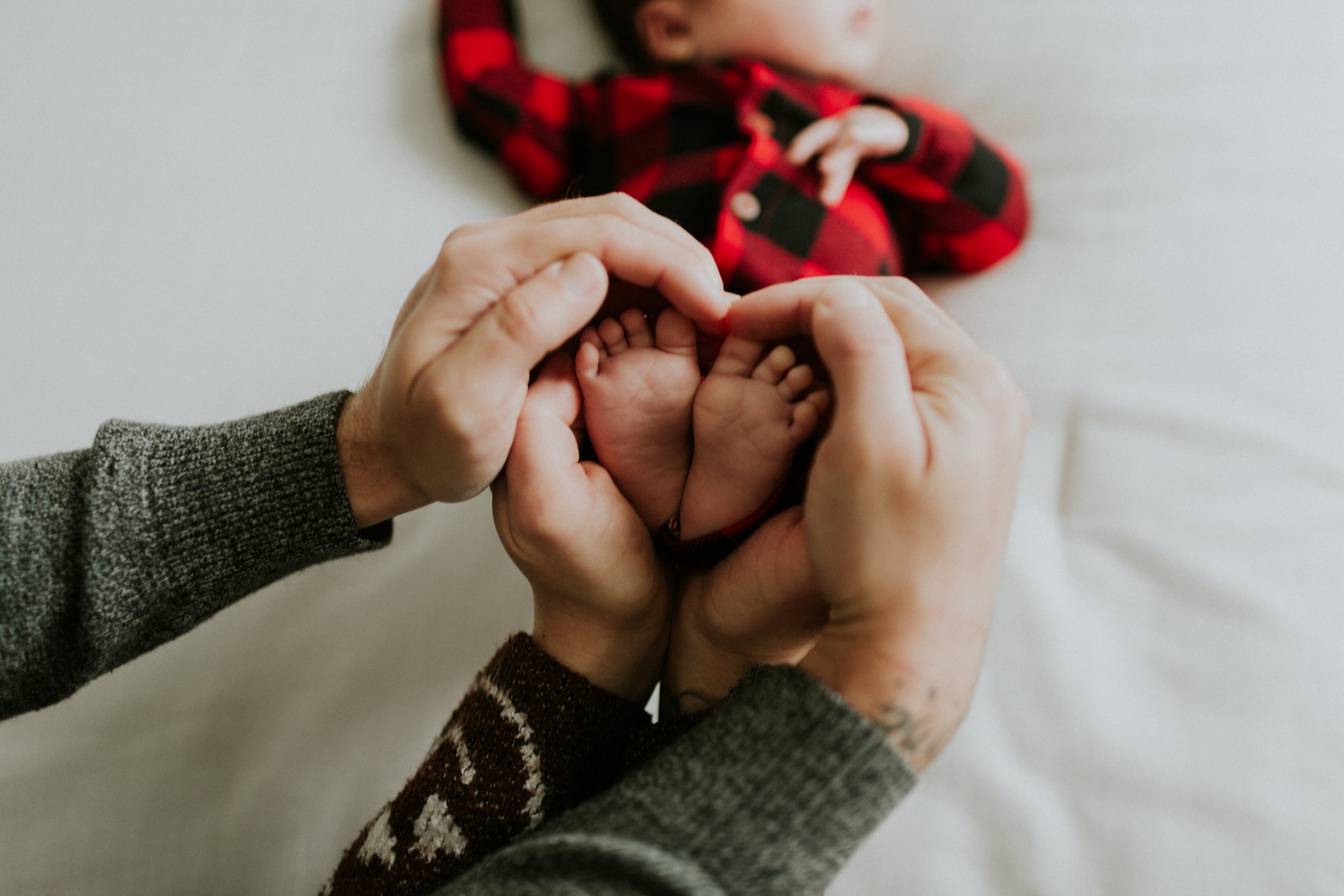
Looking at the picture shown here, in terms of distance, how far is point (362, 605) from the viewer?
0.76m

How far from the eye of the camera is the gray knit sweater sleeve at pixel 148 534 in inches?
22.5

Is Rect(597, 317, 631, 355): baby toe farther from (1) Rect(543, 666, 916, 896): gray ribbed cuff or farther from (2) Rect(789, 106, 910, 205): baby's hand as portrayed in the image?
(2) Rect(789, 106, 910, 205): baby's hand

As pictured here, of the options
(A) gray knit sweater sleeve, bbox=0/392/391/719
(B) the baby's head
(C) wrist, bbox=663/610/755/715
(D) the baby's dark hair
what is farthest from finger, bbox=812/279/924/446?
(D) the baby's dark hair

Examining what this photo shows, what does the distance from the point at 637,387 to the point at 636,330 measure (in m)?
0.04

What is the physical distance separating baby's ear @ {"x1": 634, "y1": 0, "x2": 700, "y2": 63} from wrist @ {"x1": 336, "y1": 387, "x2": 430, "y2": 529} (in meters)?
0.69

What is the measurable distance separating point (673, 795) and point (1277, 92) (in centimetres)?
87

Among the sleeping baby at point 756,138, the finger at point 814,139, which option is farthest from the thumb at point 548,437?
the finger at point 814,139

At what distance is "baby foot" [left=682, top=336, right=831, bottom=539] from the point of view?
543 millimetres

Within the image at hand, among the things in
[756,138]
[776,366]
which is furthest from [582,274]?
[756,138]

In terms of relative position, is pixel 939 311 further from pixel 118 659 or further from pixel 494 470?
pixel 118 659

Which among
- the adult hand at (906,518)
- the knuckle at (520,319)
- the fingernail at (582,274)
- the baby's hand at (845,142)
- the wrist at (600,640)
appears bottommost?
the wrist at (600,640)

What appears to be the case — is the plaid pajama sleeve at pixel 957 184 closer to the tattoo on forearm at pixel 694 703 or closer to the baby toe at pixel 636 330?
the baby toe at pixel 636 330

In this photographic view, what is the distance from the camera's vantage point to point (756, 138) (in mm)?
907

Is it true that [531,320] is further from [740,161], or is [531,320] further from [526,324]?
[740,161]
